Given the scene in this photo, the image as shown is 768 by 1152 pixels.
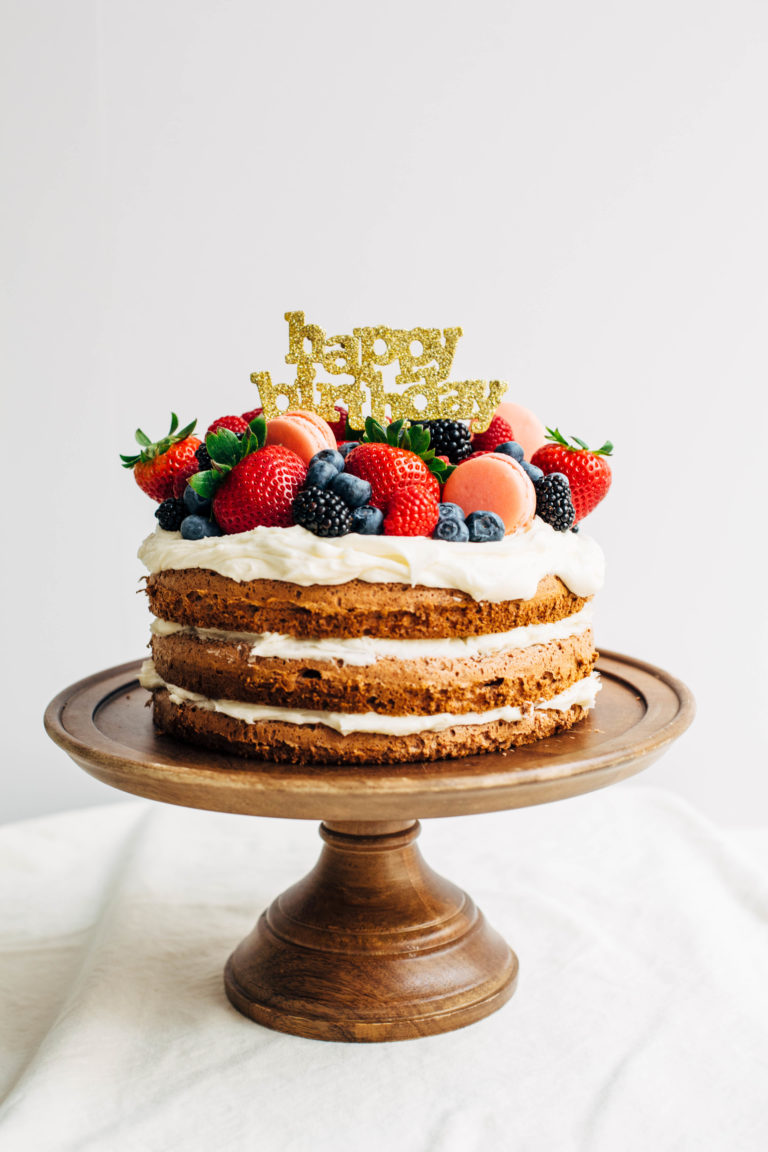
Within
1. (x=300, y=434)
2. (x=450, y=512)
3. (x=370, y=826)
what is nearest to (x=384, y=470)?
(x=450, y=512)

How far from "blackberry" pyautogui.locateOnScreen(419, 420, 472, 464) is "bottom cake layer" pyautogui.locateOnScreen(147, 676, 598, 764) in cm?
50

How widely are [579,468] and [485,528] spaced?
369 mm

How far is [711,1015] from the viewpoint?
219cm

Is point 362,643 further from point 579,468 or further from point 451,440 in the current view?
point 579,468

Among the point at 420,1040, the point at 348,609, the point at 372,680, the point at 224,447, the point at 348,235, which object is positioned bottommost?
the point at 420,1040

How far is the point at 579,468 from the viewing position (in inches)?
87.7

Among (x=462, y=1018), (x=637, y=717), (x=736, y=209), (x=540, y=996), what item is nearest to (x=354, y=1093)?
(x=462, y=1018)

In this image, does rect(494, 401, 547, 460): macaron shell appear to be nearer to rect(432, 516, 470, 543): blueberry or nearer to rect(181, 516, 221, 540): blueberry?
rect(432, 516, 470, 543): blueberry

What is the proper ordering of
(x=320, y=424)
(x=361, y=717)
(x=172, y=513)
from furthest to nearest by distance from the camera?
(x=320, y=424)
(x=172, y=513)
(x=361, y=717)

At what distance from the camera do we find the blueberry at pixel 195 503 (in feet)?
6.74

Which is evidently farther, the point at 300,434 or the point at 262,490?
the point at 300,434

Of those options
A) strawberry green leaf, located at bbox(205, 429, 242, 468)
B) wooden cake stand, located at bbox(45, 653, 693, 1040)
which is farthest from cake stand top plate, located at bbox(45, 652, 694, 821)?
strawberry green leaf, located at bbox(205, 429, 242, 468)

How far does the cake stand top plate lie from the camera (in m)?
1.74

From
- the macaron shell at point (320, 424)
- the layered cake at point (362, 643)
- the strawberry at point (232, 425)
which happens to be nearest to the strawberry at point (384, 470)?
the layered cake at point (362, 643)
